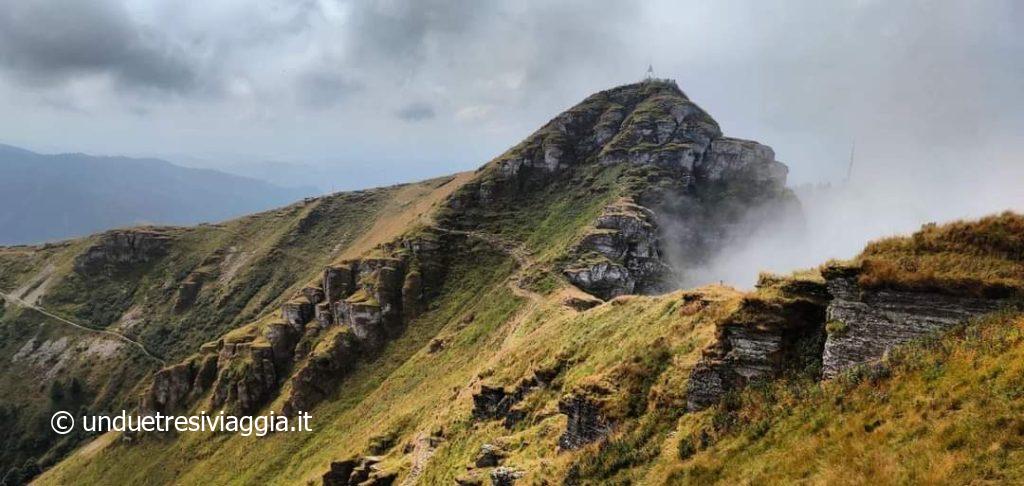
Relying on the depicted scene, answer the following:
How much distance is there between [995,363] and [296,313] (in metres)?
160

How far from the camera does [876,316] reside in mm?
20625

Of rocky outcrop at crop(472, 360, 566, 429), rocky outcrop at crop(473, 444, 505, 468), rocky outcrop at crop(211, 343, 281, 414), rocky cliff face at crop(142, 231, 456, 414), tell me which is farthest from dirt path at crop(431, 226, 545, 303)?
rocky outcrop at crop(473, 444, 505, 468)

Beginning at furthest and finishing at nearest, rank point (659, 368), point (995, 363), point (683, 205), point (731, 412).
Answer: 1. point (683, 205)
2. point (659, 368)
3. point (731, 412)
4. point (995, 363)

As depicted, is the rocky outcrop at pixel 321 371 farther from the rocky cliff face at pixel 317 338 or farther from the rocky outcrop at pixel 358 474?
the rocky outcrop at pixel 358 474

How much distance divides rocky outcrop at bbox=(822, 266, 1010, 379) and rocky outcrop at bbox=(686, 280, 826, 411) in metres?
1.25

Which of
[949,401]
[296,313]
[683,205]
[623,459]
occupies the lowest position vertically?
[296,313]

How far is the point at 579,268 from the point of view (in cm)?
13038

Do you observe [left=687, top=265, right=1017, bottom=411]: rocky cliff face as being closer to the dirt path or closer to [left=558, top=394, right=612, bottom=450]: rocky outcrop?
[left=558, top=394, right=612, bottom=450]: rocky outcrop

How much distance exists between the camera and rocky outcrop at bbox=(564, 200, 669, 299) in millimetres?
129750

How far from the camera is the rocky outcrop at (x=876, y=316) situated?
1958 cm

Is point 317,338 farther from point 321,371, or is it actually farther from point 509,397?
point 509,397

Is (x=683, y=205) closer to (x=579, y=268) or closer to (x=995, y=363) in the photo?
(x=579, y=268)

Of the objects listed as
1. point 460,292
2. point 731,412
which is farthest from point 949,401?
point 460,292

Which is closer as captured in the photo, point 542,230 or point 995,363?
point 995,363
